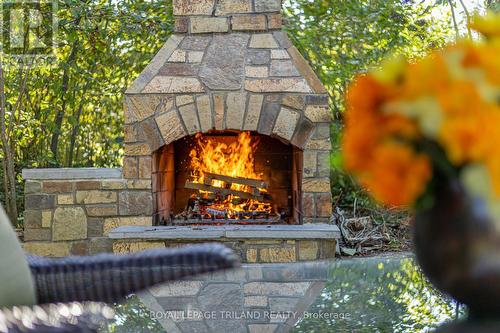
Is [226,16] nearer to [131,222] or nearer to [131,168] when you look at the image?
[131,168]

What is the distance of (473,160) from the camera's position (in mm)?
687

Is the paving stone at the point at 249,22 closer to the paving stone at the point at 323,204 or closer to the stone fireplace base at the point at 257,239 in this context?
the paving stone at the point at 323,204

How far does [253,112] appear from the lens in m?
4.48

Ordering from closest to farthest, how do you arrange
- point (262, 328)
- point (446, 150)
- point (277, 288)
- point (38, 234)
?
point (446, 150) → point (277, 288) → point (262, 328) → point (38, 234)

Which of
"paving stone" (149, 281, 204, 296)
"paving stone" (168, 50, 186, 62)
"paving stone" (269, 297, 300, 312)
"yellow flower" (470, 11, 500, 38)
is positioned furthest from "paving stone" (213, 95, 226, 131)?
"yellow flower" (470, 11, 500, 38)

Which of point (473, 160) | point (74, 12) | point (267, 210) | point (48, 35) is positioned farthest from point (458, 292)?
point (48, 35)

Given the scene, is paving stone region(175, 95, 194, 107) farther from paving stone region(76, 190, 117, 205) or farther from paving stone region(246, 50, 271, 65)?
paving stone region(76, 190, 117, 205)

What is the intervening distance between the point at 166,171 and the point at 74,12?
4.91 ft

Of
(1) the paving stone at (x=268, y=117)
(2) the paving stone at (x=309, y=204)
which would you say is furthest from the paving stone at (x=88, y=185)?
(2) the paving stone at (x=309, y=204)

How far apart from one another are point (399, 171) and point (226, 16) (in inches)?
158

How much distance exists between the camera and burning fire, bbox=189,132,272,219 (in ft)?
16.1

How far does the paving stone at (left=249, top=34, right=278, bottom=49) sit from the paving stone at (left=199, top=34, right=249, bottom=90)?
0.05 metres

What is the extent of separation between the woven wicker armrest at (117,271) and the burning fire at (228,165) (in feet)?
10.5

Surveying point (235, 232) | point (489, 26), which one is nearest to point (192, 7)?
point (235, 232)
